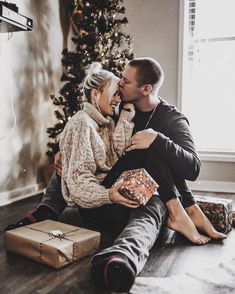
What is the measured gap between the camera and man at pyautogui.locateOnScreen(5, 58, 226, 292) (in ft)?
5.16

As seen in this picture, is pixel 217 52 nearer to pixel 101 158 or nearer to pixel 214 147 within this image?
pixel 214 147

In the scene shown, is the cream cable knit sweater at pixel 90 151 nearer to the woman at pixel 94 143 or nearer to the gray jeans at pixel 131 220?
the woman at pixel 94 143

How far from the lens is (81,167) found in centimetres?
204

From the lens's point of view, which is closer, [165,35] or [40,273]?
[40,273]

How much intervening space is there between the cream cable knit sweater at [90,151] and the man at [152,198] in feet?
0.30

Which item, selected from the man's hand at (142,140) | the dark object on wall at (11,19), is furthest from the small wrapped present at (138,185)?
the dark object on wall at (11,19)

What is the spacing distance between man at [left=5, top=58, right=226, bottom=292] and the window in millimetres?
1586

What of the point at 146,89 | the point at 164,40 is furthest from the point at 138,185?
the point at 164,40

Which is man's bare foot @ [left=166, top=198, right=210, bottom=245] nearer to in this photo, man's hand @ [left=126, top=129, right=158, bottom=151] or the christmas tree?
man's hand @ [left=126, top=129, right=158, bottom=151]

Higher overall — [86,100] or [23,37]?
[23,37]

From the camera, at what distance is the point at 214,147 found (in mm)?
4066

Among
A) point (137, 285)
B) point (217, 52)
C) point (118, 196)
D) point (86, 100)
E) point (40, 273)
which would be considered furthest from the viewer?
point (217, 52)

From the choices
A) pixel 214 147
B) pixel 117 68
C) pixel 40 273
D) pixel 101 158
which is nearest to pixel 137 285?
pixel 40 273

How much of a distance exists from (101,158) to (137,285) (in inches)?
31.1
